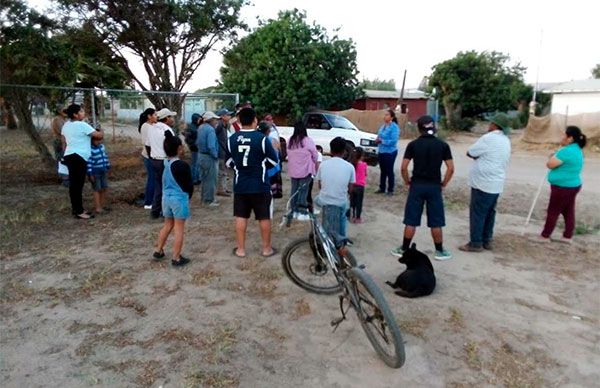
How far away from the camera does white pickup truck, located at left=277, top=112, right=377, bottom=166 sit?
516 inches

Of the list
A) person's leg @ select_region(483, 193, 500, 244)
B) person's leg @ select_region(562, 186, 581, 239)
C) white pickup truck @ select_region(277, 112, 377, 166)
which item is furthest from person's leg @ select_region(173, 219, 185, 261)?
white pickup truck @ select_region(277, 112, 377, 166)

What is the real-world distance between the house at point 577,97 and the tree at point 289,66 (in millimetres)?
14382

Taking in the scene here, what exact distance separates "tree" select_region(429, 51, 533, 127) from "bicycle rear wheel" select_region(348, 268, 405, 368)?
26.3 m

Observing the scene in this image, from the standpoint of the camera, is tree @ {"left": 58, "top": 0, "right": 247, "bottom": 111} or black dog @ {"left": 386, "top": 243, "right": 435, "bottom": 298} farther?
tree @ {"left": 58, "top": 0, "right": 247, "bottom": 111}

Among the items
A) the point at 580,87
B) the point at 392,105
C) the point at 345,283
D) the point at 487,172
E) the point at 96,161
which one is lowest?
the point at 345,283

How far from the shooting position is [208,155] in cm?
745

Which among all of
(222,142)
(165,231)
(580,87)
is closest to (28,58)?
(222,142)

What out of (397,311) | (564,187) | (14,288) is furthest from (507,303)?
(14,288)

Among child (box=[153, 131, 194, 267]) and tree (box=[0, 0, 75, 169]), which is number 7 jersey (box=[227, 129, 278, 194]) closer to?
child (box=[153, 131, 194, 267])

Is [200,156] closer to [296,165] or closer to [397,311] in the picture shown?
[296,165]

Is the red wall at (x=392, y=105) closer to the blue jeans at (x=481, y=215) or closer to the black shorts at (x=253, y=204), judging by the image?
the blue jeans at (x=481, y=215)

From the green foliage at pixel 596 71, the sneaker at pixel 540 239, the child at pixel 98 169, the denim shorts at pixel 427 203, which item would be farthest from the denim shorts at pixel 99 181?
the green foliage at pixel 596 71

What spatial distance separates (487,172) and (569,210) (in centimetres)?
158

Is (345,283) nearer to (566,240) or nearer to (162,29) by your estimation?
(566,240)
